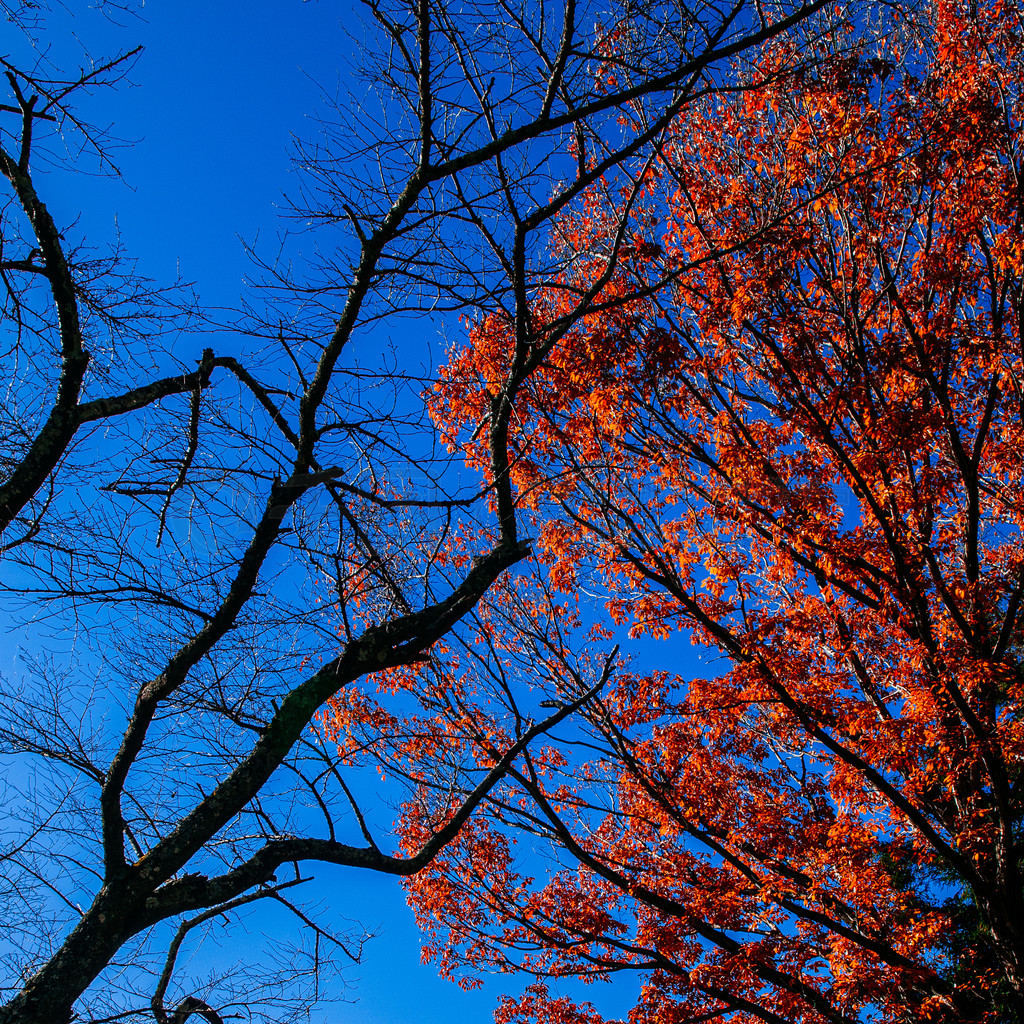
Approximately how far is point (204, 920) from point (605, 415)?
6573mm

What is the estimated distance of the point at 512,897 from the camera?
9.39m

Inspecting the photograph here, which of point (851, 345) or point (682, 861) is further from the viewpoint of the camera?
point (682, 861)

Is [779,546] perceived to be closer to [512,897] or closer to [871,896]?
[871,896]

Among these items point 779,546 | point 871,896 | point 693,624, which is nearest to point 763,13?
point 779,546

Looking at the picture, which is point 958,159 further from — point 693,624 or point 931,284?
point 693,624

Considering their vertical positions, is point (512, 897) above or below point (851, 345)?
below

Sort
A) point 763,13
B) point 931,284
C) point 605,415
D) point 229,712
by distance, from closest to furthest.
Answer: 1. point 229,712
2. point 763,13
3. point 931,284
4. point 605,415

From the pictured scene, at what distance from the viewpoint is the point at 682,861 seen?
8.77 metres

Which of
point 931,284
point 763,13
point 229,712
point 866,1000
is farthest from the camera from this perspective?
point 931,284

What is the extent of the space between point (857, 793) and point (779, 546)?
309 cm

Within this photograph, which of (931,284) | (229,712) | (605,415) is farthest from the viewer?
(605,415)

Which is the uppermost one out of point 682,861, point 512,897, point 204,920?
point 682,861

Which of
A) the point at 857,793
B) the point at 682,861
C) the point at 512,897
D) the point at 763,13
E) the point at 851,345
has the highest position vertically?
the point at 851,345

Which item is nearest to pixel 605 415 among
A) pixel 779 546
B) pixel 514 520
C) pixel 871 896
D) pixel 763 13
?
pixel 779 546
